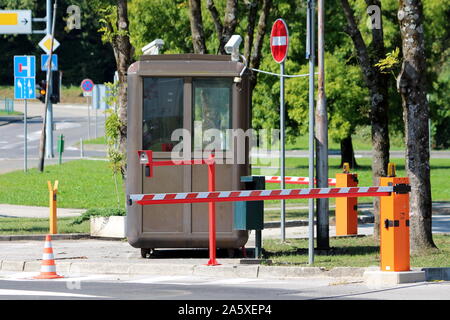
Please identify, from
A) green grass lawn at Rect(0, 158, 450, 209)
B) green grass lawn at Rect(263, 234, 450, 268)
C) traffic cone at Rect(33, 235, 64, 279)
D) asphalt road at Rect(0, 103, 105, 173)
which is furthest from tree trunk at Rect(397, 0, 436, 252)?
asphalt road at Rect(0, 103, 105, 173)

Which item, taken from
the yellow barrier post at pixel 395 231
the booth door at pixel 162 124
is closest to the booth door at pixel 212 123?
the booth door at pixel 162 124

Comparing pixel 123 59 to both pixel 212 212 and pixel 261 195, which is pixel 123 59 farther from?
pixel 261 195

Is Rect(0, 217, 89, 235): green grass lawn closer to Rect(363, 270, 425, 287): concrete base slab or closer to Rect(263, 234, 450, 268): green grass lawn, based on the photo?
Rect(263, 234, 450, 268): green grass lawn

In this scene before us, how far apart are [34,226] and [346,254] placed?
25.4 ft

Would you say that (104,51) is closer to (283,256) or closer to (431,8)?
A: (431,8)

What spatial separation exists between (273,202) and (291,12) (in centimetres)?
1428

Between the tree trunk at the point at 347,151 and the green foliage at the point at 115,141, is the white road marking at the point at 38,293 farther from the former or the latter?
the tree trunk at the point at 347,151

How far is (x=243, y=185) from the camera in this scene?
15438mm

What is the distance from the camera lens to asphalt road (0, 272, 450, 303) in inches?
461

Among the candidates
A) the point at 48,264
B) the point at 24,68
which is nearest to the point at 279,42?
the point at 48,264

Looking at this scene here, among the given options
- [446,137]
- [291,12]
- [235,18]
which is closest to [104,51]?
[446,137]

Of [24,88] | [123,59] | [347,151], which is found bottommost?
[347,151]

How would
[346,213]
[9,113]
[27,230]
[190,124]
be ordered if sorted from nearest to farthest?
[190,124] < [346,213] < [27,230] < [9,113]

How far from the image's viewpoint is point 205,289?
41.1 feet
